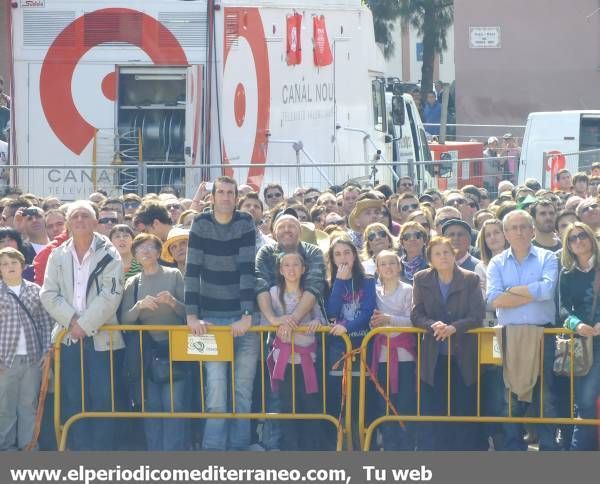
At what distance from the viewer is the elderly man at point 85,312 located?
8977 millimetres

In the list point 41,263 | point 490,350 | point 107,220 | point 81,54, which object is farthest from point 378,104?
point 490,350

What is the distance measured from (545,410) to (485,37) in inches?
1093

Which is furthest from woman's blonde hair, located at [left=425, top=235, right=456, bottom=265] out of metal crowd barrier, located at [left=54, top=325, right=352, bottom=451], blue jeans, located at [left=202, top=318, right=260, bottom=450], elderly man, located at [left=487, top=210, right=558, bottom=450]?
blue jeans, located at [left=202, top=318, right=260, bottom=450]

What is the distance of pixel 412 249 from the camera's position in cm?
949

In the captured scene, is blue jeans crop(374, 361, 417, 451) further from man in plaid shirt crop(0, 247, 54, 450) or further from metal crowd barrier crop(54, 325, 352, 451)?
man in plaid shirt crop(0, 247, 54, 450)

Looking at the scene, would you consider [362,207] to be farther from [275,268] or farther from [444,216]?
[275,268]

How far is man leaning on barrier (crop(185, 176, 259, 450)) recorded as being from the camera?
8.94 m

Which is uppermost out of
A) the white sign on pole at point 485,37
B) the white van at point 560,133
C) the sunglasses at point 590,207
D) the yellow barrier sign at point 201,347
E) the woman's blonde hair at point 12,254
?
the white sign on pole at point 485,37

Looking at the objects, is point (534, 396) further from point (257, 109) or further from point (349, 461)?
point (257, 109)

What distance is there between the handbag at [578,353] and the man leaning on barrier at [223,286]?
1.97 meters

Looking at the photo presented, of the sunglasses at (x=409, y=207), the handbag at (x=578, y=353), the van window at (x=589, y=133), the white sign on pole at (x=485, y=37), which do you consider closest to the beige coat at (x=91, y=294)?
the handbag at (x=578, y=353)

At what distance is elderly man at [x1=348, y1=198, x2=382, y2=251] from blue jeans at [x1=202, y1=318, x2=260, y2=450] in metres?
2.11

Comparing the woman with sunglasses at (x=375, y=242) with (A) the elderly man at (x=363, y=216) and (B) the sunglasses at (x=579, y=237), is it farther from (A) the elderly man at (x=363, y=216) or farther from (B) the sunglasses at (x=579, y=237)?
(B) the sunglasses at (x=579, y=237)

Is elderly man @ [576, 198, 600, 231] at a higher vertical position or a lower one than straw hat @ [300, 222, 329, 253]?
higher
